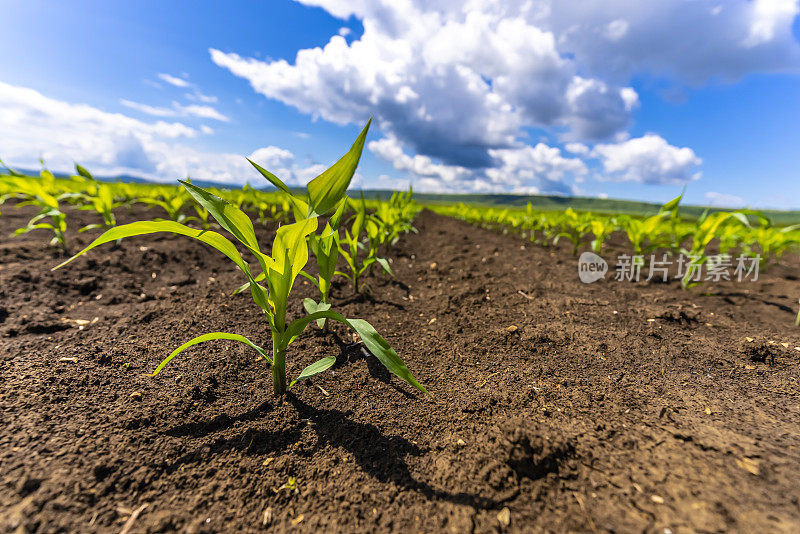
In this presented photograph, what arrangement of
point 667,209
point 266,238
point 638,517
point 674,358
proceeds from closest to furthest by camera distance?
point 638,517 < point 674,358 < point 667,209 < point 266,238

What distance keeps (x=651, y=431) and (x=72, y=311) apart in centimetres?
329

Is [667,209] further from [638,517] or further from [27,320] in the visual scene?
[27,320]

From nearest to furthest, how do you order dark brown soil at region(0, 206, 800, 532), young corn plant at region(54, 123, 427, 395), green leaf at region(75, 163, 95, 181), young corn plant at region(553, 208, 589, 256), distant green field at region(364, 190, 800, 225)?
dark brown soil at region(0, 206, 800, 532) < young corn plant at region(54, 123, 427, 395) < green leaf at region(75, 163, 95, 181) < young corn plant at region(553, 208, 589, 256) < distant green field at region(364, 190, 800, 225)

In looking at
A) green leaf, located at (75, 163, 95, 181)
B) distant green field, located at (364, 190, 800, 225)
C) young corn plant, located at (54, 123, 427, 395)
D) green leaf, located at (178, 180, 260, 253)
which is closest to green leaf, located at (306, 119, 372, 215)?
young corn plant, located at (54, 123, 427, 395)

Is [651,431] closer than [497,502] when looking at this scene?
No

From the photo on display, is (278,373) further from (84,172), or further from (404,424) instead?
(84,172)

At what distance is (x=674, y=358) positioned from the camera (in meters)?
1.68

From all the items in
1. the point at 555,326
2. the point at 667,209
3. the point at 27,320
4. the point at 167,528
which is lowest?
the point at 167,528

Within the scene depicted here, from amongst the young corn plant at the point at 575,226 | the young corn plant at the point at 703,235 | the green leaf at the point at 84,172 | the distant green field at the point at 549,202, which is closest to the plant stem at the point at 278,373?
the young corn plant at the point at 703,235

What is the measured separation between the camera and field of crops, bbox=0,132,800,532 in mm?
842

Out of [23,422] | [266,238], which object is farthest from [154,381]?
[266,238]

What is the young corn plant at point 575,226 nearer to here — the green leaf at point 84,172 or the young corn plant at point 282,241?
the young corn plant at point 282,241

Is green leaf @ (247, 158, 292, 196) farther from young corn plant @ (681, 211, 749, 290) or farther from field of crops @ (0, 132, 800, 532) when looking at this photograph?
young corn plant @ (681, 211, 749, 290)

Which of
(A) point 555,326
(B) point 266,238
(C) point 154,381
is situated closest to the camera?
(C) point 154,381
